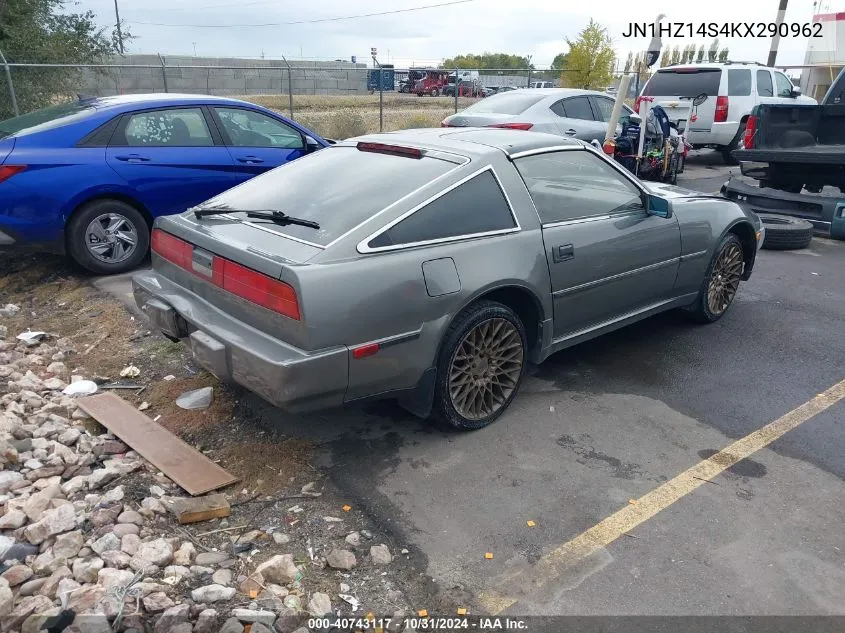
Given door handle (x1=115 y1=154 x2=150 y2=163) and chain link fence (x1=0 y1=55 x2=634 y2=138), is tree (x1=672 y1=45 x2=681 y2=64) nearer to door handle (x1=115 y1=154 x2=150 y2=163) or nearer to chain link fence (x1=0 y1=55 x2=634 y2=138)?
chain link fence (x1=0 y1=55 x2=634 y2=138)

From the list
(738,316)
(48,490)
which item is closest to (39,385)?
(48,490)

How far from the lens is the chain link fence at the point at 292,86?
41.2ft

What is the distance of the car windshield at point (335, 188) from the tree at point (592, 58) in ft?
74.6

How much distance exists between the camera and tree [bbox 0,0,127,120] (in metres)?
12.1

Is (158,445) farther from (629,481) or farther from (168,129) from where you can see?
(168,129)

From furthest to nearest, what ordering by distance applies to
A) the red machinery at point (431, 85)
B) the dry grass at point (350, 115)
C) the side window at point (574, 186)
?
the red machinery at point (431, 85), the dry grass at point (350, 115), the side window at point (574, 186)

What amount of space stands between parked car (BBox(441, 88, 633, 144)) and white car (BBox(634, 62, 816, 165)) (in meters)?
2.87

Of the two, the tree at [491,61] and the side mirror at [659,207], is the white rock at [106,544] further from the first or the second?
the tree at [491,61]

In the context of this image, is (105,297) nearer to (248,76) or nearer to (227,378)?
(227,378)

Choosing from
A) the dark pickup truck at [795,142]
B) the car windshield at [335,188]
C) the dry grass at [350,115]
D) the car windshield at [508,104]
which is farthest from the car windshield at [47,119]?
the dry grass at [350,115]

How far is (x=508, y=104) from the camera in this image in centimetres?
1112

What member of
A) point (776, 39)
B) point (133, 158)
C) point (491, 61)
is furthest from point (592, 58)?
point (491, 61)

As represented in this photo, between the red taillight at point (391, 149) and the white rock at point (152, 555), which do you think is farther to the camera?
the red taillight at point (391, 149)

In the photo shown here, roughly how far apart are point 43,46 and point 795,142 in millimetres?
Answer: 12288
